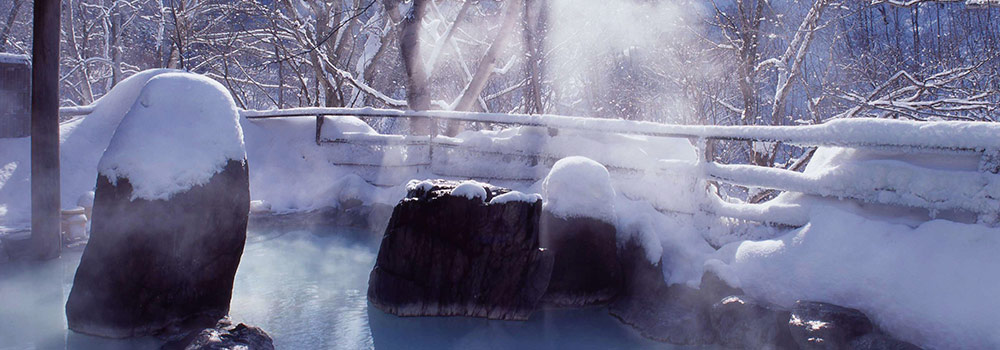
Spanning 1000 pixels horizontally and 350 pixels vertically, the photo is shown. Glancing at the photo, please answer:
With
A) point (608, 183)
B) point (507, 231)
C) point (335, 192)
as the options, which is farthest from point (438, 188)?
point (335, 192)

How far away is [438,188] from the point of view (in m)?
4.97

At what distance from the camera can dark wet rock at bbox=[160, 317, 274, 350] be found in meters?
3.52

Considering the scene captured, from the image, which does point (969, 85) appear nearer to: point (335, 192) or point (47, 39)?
point (335, 192)

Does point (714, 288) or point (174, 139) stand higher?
point (174, 139)

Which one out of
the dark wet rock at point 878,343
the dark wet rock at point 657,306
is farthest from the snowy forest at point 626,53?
the dark wet rock at point 878,343

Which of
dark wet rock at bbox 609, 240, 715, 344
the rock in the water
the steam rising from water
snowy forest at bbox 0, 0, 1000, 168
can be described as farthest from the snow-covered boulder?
the steam rising from water

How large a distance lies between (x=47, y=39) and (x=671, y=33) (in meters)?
15.0

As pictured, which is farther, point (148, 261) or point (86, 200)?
point (86, 200)

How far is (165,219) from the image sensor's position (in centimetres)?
401

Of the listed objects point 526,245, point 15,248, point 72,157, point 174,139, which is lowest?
point 15,248

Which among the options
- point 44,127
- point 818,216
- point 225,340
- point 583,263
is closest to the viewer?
point 225,340

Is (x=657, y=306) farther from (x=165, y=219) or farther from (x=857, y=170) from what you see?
(x=165, y=219)

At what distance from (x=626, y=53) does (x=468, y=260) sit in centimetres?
1633

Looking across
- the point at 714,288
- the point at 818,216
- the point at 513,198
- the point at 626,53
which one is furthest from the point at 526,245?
the point at 626,53
